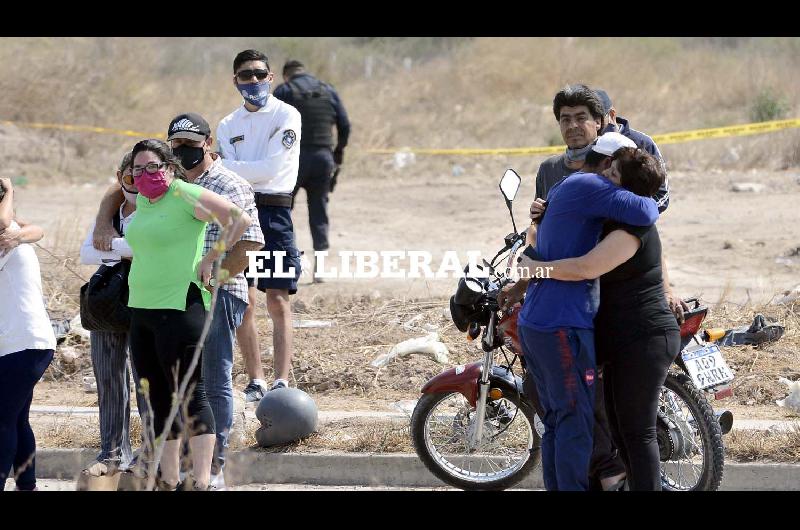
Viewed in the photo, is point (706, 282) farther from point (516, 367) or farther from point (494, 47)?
point (494, 47)

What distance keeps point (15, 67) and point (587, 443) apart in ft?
61.0

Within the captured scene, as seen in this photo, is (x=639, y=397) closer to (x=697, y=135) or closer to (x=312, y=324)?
(x=312, y=324)

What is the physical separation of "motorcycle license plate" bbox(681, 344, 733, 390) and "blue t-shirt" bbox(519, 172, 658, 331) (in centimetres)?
109

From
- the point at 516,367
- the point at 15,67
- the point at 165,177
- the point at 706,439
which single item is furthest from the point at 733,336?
the point at 15,67

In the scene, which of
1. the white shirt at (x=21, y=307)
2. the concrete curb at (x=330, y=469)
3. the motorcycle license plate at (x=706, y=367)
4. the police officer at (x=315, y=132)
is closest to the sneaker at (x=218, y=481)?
the concrete curb at (x=330, y=469)

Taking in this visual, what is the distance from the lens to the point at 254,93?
27.2 ft

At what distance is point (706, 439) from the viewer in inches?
251

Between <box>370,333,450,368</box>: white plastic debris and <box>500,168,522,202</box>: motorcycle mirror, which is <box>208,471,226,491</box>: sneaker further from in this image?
<box>370,333,450,368</box>: white plastic debris

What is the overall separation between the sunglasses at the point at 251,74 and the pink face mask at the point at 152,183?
222cm

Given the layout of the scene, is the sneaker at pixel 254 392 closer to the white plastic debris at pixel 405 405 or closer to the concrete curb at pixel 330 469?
the concrete curb at pixel 330 469

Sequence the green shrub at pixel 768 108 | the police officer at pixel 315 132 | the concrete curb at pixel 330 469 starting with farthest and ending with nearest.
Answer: the green shrub at pixel 768 108 < the police officer at pixel 315 132 < the concrete curb at pixel 330 469

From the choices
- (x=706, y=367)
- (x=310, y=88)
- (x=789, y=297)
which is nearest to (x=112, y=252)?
(x=706, y=367)

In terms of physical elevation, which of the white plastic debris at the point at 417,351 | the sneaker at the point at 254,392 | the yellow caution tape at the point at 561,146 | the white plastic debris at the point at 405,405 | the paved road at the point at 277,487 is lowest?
the paved road at the point at 277,487

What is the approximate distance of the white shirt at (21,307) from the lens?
6406 mm
